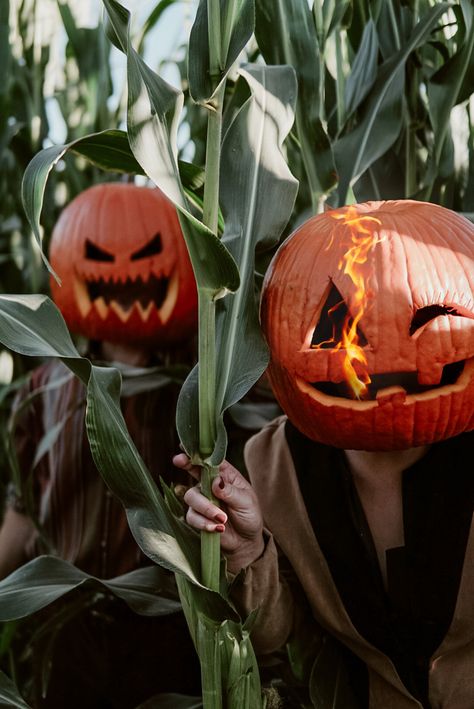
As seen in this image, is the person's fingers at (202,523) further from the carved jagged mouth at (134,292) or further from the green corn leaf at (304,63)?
the carved jagged mouth at (134,292)

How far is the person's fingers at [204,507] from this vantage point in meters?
0.98

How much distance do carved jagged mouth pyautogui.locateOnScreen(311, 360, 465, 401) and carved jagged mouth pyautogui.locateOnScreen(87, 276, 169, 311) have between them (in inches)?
27.7

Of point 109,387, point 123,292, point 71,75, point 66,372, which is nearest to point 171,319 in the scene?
point 123,292

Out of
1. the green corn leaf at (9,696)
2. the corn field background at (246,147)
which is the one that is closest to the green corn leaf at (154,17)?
the corn field background at (246,147)

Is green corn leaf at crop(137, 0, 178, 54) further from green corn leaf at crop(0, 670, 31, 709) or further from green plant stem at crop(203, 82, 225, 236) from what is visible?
green corn leaf at crop(0, 670, 31, 709)

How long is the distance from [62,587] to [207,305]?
0.41 m

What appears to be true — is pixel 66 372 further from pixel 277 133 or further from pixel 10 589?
pixel 277 133

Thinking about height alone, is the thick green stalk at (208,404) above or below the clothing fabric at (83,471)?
above

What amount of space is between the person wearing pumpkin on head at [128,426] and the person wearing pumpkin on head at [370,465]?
1.36 feet

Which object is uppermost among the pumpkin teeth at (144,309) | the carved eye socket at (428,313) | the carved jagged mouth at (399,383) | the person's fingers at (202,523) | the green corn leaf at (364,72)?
the green corn leaf at (364,72)

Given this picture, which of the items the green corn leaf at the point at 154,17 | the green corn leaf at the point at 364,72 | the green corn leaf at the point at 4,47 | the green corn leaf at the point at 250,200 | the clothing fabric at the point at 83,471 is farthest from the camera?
A: the green corn leaf at the point at 4,47

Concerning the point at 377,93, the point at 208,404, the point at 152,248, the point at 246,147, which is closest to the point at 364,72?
the point at 377,93

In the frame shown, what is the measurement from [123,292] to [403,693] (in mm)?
854

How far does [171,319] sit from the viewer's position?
64.3 inches
